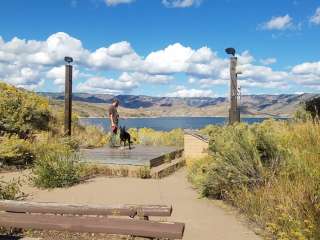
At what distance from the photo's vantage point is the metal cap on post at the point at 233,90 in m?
16.0

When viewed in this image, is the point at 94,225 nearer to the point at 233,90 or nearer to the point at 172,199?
the point at 172,199

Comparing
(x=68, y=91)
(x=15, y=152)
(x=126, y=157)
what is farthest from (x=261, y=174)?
(x=68, y=91)

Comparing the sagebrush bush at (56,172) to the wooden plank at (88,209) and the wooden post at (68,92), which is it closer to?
the wooden plank at (88,209)

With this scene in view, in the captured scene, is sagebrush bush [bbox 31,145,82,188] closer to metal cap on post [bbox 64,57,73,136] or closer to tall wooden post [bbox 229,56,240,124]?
tall wooden post [bbox 229,56,240,124]

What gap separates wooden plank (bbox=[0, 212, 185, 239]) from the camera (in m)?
7.12

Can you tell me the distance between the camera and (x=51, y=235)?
7.79 m

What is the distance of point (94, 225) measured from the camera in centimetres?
734

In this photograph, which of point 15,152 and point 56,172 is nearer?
point 56,172

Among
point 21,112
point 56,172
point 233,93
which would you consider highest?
point 233,93

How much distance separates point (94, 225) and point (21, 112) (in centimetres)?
1372

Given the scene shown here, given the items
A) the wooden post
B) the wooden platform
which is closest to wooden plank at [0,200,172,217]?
the wooden platform

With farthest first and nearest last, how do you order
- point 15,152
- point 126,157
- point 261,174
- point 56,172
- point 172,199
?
point 15,152
point 126,157
point 56,172
point 172,199
point 261,174

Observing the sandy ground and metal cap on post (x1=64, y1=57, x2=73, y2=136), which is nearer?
the sandy ground

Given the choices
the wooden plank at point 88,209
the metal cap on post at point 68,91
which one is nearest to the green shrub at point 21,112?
the metal cap on post at point 68,91
